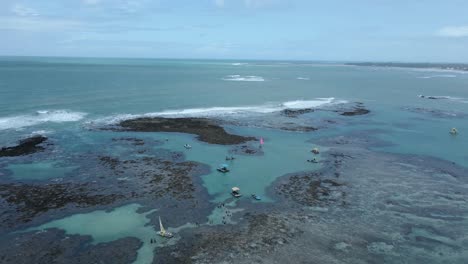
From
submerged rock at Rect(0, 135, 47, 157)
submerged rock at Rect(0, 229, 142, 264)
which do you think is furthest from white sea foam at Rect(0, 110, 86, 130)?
submerged rock at Rect(0, 229, 142, 264)

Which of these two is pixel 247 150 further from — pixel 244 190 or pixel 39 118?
pixel 39 118

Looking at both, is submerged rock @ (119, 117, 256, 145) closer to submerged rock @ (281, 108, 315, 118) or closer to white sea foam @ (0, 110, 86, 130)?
white sea foam @ (0, 110, 86, 130)

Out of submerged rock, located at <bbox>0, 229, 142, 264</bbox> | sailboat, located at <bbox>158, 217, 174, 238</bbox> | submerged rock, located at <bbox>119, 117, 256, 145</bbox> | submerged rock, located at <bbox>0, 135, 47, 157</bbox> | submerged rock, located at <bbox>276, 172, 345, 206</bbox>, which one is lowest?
submerged rock, located at <bbox>0, 229, 142, 264</bbox>

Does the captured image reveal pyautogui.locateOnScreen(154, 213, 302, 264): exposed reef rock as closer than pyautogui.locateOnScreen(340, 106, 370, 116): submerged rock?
Yes

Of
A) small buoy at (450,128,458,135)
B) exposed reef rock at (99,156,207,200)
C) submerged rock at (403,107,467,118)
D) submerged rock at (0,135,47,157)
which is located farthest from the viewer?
submerged rock at (403,107,467,118)

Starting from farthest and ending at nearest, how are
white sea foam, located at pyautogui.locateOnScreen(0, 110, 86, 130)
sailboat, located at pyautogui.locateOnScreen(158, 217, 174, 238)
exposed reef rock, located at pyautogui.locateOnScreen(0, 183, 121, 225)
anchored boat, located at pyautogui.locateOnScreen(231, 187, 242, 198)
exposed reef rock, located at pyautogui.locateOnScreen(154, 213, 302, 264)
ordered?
1. white sea foam, located at pyautogui.locateOnScreen(0, 110, 86, 130)
2. anchored boat, located at pyautogui.locateOnScreen(231, 187, 242, 198)
3. exposed reef rock, located at pyautogui.locateOnScreen(0, 183, 121, 225)
4. sailboat, located at pyautogui.locateOnScreen(158, 217, 174, 238)
5. exposed reef rock, located at pyautogui.locateOnScreen(154, 213, 302, 264)

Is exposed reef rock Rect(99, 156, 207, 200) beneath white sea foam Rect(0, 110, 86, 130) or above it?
beneath

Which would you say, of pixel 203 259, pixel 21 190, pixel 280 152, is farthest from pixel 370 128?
pixel 21 190

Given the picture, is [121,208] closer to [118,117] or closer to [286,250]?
[286,250]
